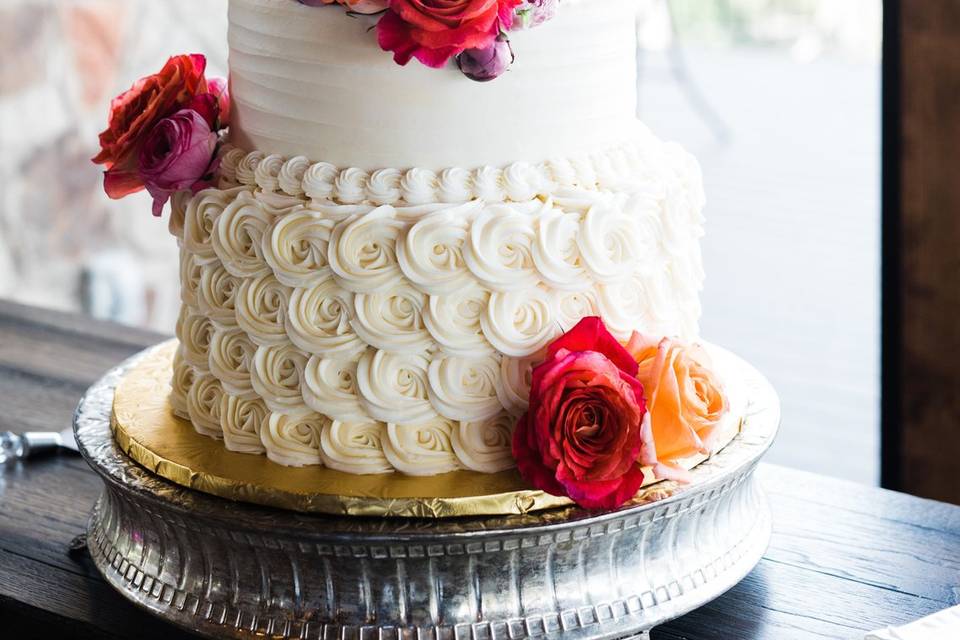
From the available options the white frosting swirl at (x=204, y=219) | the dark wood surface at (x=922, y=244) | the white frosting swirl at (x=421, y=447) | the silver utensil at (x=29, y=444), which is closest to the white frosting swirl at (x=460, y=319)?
the white frosting swirl at (x=421, y=447)

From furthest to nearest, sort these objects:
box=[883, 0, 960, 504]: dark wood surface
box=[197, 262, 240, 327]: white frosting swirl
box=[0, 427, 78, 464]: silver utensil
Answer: box=[883, 0, 960, 504]: dark wood surface, box=[0, 427, 78, 464]: silver utensil, box=[197, 262, 240, 327]: white frosting swirl

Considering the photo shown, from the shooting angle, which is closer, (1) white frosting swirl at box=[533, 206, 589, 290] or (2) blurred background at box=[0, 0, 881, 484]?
(1) white frosting swirl at box=[533, 206, 589, 290]

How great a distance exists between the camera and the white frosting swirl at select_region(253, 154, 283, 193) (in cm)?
154

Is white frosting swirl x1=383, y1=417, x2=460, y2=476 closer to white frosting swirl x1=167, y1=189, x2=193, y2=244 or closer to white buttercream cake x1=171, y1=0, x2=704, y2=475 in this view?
white buttercream cake x1=171, y1=0, x2=704, y2=475

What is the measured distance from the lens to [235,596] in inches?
58.1

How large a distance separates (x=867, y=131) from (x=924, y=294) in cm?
368

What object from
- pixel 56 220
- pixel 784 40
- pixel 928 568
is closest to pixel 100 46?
pixel 56 220

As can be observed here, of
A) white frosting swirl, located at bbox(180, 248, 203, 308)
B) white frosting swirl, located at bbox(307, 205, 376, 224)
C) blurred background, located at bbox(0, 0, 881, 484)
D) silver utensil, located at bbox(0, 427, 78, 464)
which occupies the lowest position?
blurred background, located at bbox(0, 0, 881, 484)

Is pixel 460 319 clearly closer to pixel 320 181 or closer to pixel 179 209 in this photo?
pixel 320 181

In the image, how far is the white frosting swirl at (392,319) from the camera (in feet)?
4.75

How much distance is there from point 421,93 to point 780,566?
0.87 m

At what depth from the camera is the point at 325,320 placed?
1.48m

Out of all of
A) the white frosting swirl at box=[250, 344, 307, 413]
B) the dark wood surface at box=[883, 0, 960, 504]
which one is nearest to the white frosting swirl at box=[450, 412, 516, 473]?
the white frosting swirl at box=[250, 344, 307, 413]

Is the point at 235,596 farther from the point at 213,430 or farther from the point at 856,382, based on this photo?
the point at 856,382
